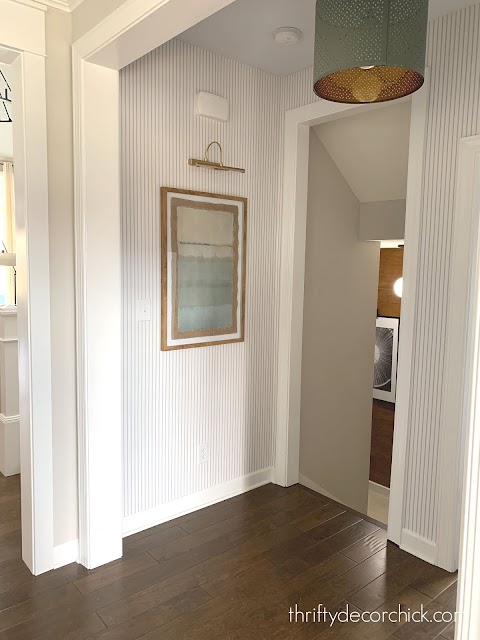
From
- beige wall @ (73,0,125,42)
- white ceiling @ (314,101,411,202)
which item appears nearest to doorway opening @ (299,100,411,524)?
white ceiling @ (314,101,411,202)

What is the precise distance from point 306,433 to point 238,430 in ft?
2.27

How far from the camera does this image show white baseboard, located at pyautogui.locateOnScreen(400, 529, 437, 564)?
257 cm

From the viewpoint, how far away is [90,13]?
213cm

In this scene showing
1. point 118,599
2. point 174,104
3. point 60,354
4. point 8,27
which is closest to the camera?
point 8,27

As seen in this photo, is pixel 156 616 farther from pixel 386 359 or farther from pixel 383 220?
pixel 386 359

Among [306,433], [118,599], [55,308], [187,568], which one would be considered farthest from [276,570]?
[55,308]

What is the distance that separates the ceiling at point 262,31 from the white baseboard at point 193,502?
264 centimetres

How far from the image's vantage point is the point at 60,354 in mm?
2395

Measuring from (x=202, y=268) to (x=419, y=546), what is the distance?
193 centimetres

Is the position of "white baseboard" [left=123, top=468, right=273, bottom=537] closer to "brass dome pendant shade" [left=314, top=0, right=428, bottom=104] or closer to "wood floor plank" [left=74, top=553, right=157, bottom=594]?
"wood floor plank" [left=74, top=553, right=157, bottom=594]

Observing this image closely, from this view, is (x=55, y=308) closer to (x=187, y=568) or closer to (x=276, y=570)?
(x=187, y=568)

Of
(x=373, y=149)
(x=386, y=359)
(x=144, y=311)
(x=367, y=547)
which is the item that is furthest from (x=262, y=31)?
(x=386, y=359)

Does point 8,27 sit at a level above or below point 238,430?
above

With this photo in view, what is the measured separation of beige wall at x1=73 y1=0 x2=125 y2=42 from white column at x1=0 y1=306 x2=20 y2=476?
1.95 meters
